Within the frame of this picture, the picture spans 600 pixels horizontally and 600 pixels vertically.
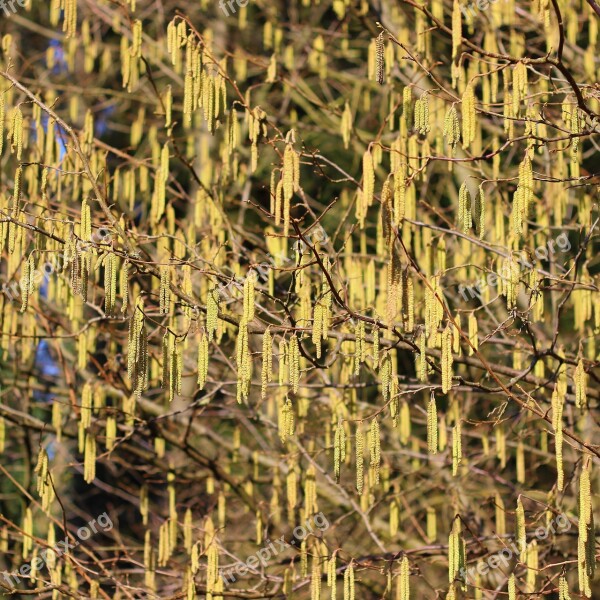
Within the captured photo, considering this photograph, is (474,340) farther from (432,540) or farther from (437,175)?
(437,175)

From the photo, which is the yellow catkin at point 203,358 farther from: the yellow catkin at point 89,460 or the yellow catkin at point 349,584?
the yellow catkin at point 89,460

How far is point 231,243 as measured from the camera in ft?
13.0

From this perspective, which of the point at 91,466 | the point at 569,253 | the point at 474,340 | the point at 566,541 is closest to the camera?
the point at 474,340

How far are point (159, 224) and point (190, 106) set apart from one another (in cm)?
98

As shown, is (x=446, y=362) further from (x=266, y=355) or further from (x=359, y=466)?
(x=266, y=355)

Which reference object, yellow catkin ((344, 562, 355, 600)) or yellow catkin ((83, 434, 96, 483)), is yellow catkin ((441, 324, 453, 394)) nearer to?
yellow catkin ((344, 562, 355, 600))

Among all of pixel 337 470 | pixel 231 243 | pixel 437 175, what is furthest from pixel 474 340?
pixel 437 175
